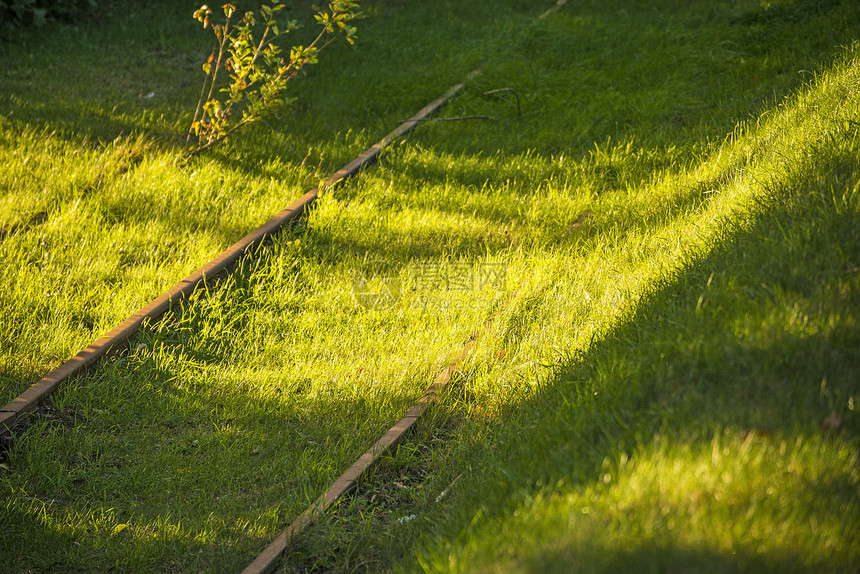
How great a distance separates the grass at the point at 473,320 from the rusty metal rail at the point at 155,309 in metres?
0.10

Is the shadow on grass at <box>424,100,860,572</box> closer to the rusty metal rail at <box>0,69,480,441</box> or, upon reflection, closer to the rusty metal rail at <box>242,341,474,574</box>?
the rusty metal rail at <box>242,341,474,574</box>

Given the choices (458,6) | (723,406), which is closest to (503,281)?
(723,406)

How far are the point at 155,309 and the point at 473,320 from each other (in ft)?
6.76

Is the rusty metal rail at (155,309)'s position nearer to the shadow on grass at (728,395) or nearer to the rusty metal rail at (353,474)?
the rusty metal rail at (353,474)

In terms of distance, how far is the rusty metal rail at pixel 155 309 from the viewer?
353 centimetres

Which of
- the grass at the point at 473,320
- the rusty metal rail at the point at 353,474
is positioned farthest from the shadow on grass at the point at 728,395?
the rusty metal rail at the point at 353,474

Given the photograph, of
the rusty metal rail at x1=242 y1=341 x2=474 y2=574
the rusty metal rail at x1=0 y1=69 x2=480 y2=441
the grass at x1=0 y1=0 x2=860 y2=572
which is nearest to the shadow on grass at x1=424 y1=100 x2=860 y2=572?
the grass at x1=0 y1=0 x2=860 y2=572

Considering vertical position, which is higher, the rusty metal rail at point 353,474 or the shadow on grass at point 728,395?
the shadow on grass at point 728,395

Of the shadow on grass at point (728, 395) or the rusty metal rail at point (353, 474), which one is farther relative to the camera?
the rusty metal rail at point (353, 474)

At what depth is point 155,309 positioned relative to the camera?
4355 millimetres

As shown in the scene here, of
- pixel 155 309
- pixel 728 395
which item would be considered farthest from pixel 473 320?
pixel 728 395

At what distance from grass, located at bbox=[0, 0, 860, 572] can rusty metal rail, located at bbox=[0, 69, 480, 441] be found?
0.32 ft

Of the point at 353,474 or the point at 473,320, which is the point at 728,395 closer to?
the point at 353,474

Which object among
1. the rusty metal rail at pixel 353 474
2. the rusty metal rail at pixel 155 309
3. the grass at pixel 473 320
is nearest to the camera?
the grass at pixel 473 320
